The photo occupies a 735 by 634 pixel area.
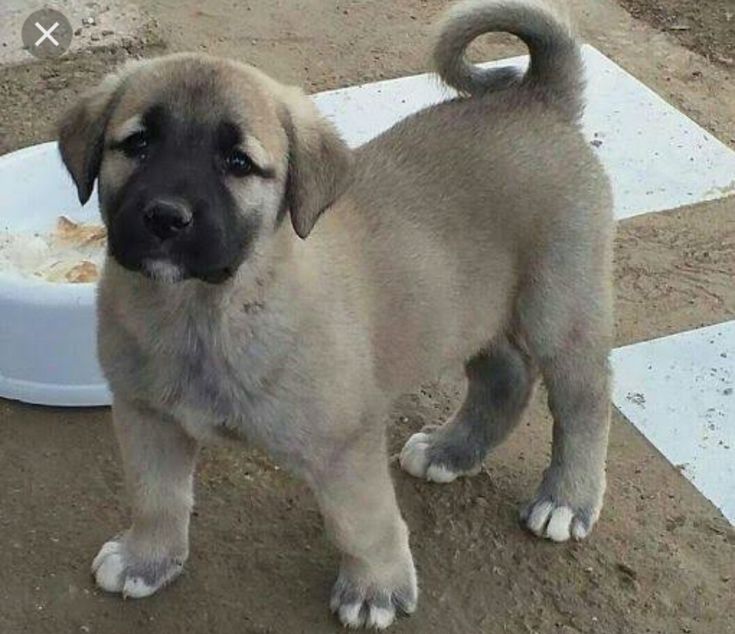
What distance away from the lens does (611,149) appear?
15.4 ft

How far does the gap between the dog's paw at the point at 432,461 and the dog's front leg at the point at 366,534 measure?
0.37 m

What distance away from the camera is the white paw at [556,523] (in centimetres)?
326

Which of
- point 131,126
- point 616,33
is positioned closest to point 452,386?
point 131,126

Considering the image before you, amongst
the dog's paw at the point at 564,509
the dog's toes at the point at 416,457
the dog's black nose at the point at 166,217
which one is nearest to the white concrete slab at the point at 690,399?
the dog's paw at the point at 564,509

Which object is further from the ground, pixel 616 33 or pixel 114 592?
pixel 114 592

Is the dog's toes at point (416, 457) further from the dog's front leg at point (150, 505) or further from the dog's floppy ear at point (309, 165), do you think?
the dog's floppy ear at point (309, 165)

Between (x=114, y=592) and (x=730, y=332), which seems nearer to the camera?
(x=114, y=592)

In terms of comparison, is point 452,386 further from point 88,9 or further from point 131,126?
point 88,9

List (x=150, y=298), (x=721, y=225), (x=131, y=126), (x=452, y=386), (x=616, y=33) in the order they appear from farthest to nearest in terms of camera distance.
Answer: (x=616, y=33)
(x=721, y=225)
(x=452, y=386)
(x=150, y=298)
(x=131, y=126)

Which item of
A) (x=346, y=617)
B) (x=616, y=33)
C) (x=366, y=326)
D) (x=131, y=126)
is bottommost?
(x=616, y=33)

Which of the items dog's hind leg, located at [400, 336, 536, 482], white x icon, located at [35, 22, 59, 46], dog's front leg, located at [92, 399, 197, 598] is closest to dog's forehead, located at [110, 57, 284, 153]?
dog's front leg, located at [92, 399, 197, 598]

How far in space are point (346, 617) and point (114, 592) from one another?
20.1 inches

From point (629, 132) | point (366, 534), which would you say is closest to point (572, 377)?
point (366, 534)

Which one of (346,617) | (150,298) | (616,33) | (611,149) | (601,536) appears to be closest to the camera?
(150,298)
